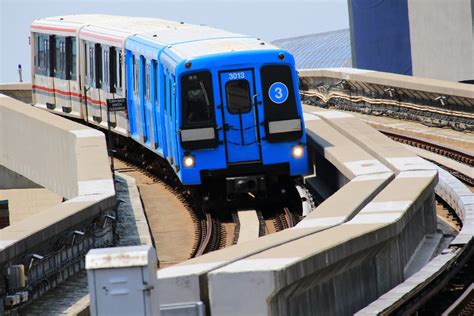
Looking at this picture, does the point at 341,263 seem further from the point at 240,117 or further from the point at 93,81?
the point at 93,81

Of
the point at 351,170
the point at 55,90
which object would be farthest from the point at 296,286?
the point at 55,90

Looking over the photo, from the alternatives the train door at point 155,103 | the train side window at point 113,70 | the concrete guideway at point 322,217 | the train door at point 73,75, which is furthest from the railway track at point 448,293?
the train door at point 73,75

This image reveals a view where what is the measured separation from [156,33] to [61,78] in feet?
28.1

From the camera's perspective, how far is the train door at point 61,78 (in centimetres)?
3616

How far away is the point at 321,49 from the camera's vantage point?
275ft

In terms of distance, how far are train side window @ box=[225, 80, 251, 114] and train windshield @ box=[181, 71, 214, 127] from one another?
0.93 ft

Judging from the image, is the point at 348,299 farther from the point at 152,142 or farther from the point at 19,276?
the point at 152,142

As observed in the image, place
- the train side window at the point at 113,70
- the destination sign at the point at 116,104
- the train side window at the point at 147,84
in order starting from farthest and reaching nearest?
the train side window at the point at 113,70, the train side window at the point at 147,84, the destination sign at the point at 116,104

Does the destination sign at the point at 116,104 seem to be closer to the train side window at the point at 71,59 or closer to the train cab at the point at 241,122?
the train cab at the point at 241,122

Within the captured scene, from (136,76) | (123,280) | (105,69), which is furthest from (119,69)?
(123,280)

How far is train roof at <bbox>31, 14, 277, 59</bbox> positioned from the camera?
24.5 m

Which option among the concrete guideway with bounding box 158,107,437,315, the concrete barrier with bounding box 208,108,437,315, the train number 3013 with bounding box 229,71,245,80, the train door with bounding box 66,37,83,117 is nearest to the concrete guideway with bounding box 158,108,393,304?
the concrete guideway with bounding box 158,107,437,315

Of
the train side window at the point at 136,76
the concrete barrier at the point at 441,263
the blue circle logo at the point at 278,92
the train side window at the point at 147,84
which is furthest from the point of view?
the train side window at the point at 136,76

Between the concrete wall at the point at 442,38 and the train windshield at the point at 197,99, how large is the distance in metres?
29.3
